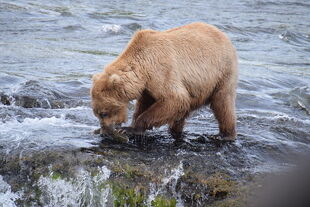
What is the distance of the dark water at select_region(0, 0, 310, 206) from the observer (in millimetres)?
4766

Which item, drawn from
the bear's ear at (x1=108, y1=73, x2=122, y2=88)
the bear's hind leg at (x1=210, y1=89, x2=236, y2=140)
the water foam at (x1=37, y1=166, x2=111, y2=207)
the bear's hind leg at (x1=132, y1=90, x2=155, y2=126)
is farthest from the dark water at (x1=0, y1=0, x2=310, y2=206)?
the bear's ear at (x1=108, y1=73, x2=122, y2=88)

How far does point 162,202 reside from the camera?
4.55 meters

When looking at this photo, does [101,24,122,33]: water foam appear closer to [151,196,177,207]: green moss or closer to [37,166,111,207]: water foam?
[37,166,111,207]: water foam

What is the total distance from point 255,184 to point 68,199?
6.29 feet

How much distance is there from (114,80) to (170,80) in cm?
65

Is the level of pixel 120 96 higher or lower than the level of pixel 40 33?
higher

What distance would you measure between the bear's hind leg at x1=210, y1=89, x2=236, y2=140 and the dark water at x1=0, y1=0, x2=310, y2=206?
8.6 inches

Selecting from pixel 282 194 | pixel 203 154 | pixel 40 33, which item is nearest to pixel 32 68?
pixel 40 33

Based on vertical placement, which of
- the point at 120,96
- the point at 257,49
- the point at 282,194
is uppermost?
the point at 282,194

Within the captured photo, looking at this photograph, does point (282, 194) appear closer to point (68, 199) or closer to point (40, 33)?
point (68, 199)

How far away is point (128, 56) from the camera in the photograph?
5250mm

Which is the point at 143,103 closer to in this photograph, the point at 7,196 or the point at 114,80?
the point at 114,80

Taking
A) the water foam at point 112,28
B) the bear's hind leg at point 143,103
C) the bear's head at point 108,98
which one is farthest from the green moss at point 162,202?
the water foam at point 112,28

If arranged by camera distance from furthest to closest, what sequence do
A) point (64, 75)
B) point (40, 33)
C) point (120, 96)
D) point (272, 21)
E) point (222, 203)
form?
1. point (272, 21)
2. point (40, 33)
3. point (64, 75)
4. point (120, 96)
5. point (222, 203)
